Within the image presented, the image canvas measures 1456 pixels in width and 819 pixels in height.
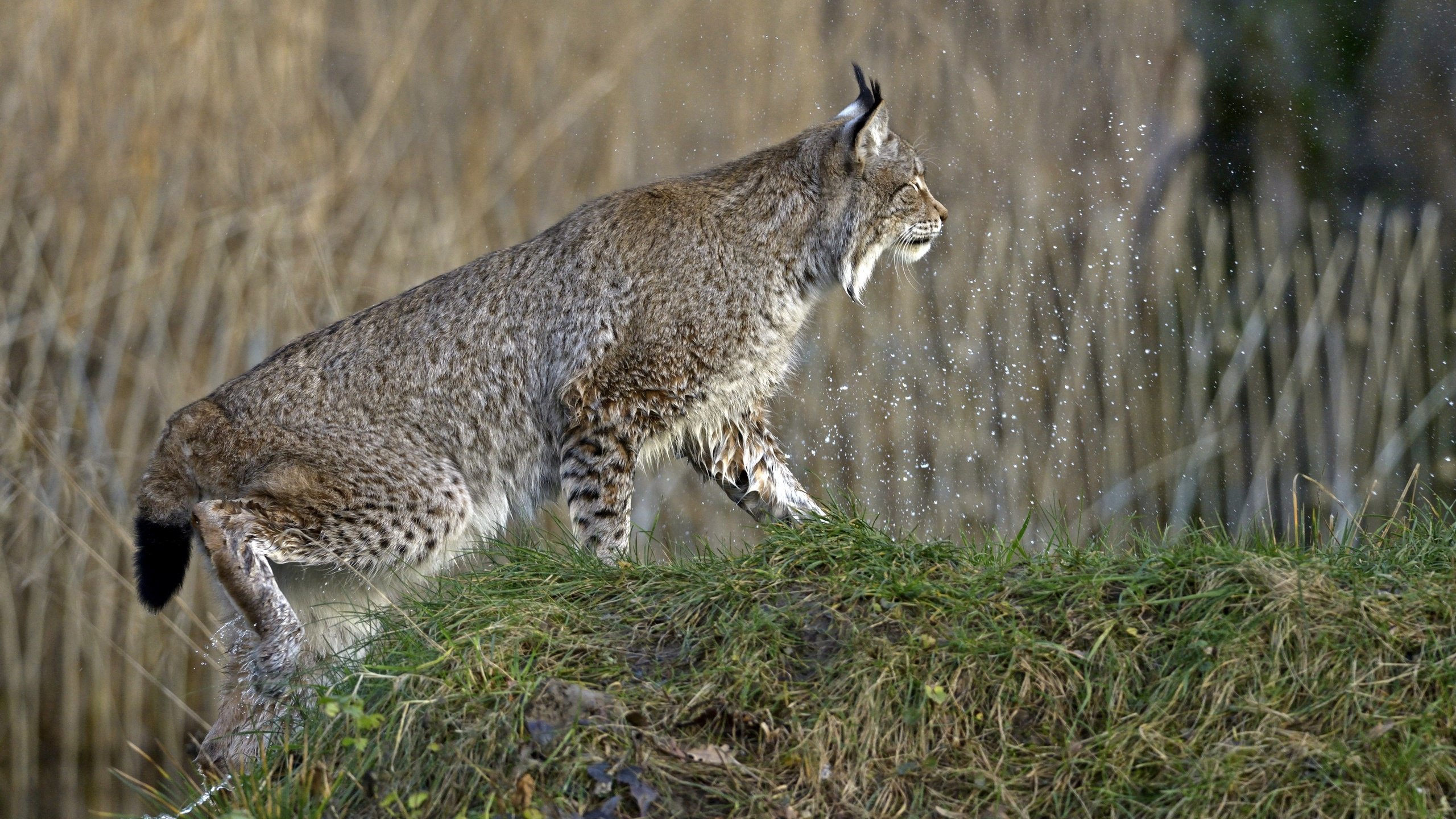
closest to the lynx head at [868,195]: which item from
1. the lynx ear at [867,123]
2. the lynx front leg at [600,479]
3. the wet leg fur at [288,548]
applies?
the lynx ear at [867,123]

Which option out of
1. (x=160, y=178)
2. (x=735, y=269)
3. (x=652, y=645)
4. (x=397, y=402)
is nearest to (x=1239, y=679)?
(x=652, y=645)

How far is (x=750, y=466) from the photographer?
5.20 m

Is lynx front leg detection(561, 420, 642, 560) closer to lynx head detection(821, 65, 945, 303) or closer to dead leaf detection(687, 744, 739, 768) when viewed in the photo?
lynx head detection(821, 65, 945, 303)

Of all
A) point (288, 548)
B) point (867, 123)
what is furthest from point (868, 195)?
point (288, 548)

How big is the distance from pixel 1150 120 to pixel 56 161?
6376 millimetres

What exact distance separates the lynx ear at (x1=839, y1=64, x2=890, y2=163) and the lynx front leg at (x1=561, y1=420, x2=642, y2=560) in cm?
142

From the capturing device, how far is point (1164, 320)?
8055mm

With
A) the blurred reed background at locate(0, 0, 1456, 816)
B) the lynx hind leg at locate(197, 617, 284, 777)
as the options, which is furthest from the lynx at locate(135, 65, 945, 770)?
the blurred reed background at locate(0, 0, 1456, 816)

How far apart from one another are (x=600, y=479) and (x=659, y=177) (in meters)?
3.52

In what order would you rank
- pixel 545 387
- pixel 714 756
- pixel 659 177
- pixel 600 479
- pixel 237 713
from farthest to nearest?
pixel 659 177 → pixel 545 387 → pixel 600 479 → pixel 237 713 → pixel 714 756

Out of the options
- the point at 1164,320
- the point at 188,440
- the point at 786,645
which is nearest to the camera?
the point at 786,645

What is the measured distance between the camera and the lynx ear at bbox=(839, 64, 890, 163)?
16.7 feet

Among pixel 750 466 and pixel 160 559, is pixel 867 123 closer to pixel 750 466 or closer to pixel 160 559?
pixel 750 466

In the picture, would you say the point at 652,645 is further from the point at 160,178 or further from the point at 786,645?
the point at 160,178
